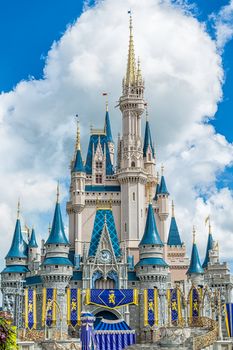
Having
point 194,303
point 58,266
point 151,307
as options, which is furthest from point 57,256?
point 194,303

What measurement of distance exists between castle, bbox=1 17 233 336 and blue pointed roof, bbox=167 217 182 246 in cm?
12

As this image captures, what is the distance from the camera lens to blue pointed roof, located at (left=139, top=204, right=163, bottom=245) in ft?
203

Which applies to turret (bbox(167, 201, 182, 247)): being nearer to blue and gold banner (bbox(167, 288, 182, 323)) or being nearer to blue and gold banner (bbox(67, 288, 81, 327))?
blue and gold banner (bbox(167, 288, 182, 323))

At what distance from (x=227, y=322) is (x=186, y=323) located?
40.3 ft

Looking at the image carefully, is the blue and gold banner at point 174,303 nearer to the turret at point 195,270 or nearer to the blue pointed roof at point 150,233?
the blue pointed roof at point 150,233

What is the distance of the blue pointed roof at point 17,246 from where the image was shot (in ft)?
211

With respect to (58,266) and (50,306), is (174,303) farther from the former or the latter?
(50,306)

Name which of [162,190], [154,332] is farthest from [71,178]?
[154,332]

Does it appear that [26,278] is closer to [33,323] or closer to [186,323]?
[33,323]

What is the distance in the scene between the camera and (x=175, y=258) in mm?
71875

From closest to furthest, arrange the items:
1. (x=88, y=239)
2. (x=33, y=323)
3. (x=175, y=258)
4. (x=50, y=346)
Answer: (x=50, y=346) → (x=33, y=323) → (x=88, y=239) → (x=175, y=258)

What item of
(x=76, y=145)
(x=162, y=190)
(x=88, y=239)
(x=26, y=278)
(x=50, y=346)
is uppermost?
(x=76, y=145)

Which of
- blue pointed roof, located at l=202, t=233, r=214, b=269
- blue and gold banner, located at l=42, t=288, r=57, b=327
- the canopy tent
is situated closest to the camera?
the canopy tent

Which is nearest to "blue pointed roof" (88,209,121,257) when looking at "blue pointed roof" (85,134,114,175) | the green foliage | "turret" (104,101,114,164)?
"blue pointed roof" (85,134,114,175)
